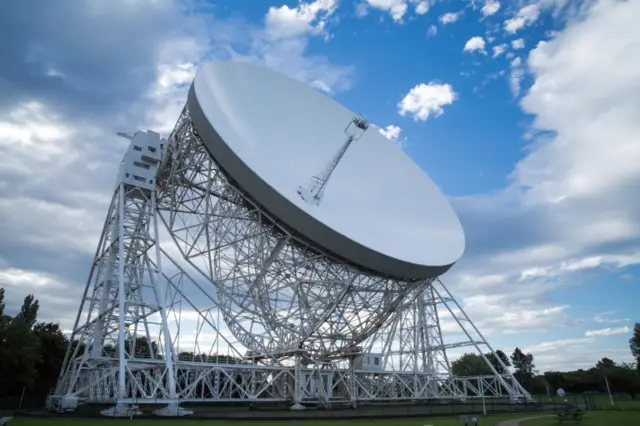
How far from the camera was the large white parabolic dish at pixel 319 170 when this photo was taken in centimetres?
1961

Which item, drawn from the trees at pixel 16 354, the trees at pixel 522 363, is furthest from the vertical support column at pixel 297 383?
the trees at pixel 522 363

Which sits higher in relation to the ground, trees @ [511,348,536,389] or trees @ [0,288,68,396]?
trees @ [511,348,536,389]

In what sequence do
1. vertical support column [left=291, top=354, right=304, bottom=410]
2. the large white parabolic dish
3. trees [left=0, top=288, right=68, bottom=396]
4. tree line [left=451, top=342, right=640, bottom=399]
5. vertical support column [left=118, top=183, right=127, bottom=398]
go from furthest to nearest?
tree line [left=451, top=342, right=640, bottom=399]
trees [left=0, top=288, right=68, bottom=396]
vertical support column [left=291, top=354, right=304, bottom=410]
the large white parabolic dish
vertical support column [left=118, top=183, right=127, bottom=398]

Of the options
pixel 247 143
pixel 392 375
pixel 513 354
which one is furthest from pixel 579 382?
pixel 247 143

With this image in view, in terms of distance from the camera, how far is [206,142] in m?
20.3

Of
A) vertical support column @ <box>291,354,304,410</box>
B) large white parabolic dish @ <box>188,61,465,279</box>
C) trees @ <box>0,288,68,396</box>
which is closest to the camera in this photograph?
large white parabolic dish @ <box>188,61,465,279</box>

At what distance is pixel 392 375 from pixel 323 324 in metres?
8.63

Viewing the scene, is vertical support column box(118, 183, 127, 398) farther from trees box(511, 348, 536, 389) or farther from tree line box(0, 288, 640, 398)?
trees box(511, 348, 536, 389)

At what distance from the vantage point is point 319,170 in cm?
2344

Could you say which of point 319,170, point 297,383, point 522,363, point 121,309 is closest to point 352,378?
point 297,383

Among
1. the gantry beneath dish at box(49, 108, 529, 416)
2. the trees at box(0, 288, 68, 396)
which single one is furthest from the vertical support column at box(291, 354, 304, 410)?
the trees at box(0, 288, 68, 396)

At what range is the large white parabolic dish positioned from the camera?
64.3 feet

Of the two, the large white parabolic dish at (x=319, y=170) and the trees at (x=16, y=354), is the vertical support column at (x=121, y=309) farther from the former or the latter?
the trees at (x=16, y=354)

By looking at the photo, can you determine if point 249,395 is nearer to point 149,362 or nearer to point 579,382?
point 149,362
